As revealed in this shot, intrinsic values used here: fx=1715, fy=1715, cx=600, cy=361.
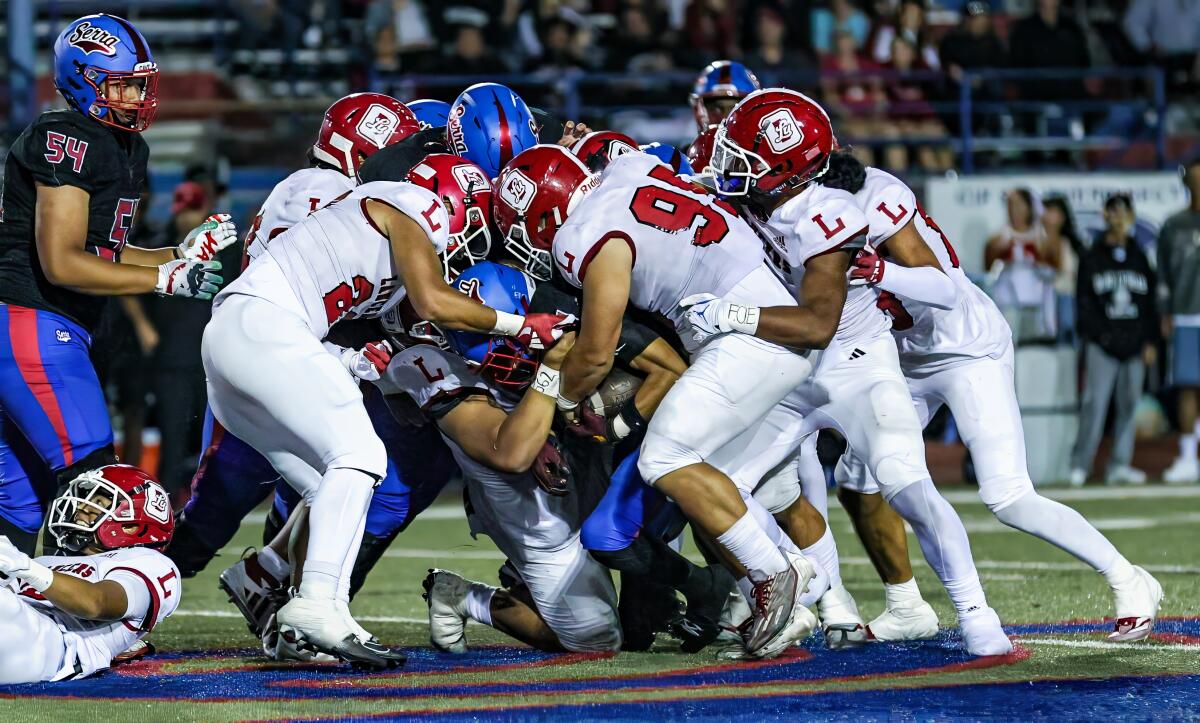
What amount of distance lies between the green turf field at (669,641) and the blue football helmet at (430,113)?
6.39ft

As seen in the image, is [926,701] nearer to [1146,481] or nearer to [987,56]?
[1146,481]

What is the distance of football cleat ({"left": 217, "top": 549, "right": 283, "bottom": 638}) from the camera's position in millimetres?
5879

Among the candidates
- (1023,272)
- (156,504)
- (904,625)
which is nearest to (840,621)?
(904,625)

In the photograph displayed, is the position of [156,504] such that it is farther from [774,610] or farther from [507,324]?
[774,610]

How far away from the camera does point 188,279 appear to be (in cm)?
560

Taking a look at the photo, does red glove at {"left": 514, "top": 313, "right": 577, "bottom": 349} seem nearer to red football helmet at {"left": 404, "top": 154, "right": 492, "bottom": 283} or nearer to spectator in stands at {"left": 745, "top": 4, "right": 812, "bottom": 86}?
red football helmet at {"left": 404, "top": 154, "right": 492, "bottom": 283}

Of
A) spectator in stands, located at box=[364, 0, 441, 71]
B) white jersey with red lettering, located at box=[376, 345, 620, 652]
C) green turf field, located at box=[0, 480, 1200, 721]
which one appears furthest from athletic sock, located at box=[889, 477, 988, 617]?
spectator in stands, located at box=[364, 0, 441, 71]

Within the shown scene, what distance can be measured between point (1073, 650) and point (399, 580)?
11.5 ft

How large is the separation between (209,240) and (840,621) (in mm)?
2484

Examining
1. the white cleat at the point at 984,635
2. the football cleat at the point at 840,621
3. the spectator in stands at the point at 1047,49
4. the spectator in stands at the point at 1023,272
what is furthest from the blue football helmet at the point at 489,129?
the spectator in stands at the point at 1047,49

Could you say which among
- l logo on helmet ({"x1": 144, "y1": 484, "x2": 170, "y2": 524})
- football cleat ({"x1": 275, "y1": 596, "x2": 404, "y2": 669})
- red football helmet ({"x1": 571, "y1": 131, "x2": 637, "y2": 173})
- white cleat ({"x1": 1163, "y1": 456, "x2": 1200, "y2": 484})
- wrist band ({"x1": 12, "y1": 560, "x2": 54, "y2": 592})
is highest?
red football helmet ({"x1": 571, "y1": 131, "x2": 637, "y2": 173})

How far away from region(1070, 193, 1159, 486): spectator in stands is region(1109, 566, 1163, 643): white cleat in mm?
6411

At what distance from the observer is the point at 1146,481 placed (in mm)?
12125

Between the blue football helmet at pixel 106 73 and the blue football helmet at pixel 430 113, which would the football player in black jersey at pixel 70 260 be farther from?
the blue football helmet at pixel 430 113
